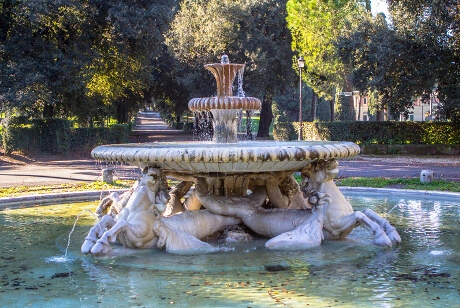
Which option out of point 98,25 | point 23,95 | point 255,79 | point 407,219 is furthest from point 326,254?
point 255,79

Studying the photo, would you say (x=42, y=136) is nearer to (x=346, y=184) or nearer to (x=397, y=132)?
(x=397, y=132)

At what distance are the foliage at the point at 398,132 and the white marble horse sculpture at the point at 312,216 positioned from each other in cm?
1975

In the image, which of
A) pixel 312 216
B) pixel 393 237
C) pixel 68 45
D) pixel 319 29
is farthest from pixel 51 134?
pixel 393 237

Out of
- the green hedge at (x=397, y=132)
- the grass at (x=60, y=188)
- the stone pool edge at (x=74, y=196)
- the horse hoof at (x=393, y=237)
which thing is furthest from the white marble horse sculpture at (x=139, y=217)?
the green hedge at (x=397, y=132)

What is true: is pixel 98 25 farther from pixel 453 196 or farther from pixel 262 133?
pixel 453 196

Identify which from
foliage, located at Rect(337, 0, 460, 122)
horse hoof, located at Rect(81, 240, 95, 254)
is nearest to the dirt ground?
foliage, located at Rect(337, 0, 460, 122)

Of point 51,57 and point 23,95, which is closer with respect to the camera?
point 23,95

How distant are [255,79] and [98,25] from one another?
9.56m

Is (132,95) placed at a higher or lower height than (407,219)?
higher

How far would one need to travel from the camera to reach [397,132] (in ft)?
85.0

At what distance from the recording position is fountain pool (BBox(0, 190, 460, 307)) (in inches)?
186

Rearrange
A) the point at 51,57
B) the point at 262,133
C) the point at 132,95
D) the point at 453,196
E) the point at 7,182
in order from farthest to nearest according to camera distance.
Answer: the point at 132,95 < the point at 262,133 < the point at 51,57 < the point at 7,182 < the point at 453,196

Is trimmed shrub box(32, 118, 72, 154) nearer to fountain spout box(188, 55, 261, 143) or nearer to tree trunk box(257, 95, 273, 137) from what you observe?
tree trunk box(257, 95, 273, 137)

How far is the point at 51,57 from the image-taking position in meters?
22.8
